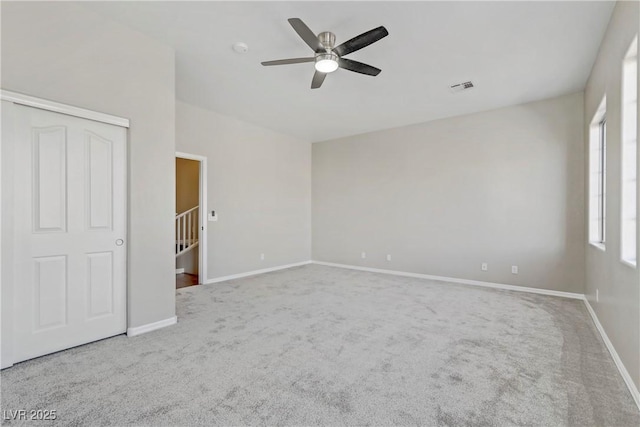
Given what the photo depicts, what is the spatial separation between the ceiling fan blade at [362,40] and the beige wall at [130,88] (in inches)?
73.2

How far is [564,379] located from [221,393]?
240cm

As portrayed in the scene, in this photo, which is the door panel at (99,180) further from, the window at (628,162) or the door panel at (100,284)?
the window at (628,162)

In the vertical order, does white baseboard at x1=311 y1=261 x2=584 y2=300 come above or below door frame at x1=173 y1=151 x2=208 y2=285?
below

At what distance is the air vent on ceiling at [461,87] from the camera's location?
153 inches

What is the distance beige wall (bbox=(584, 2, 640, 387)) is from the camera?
1986mm

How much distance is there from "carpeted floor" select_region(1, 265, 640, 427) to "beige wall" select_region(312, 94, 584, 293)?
4.09 ft

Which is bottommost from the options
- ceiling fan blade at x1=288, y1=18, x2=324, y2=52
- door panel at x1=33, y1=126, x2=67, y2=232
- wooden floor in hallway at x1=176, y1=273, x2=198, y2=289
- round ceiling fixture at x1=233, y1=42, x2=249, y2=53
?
wooden floor in hallway at x1=176, y1=273, x2=198, y2=289

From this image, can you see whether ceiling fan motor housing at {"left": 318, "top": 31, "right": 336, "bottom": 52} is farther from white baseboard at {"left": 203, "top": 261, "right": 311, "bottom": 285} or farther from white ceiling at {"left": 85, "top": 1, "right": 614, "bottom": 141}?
white baseboard at {"left": 203, "top": 261, "right": 311, "bottom": 285}

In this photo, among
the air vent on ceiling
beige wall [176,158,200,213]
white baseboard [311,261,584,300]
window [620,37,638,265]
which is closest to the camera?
window [620,37,638,265]

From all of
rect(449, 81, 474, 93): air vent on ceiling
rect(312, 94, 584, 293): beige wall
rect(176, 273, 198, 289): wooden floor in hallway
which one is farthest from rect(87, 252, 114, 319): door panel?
rect(312, 94, 584, 293): beige wall

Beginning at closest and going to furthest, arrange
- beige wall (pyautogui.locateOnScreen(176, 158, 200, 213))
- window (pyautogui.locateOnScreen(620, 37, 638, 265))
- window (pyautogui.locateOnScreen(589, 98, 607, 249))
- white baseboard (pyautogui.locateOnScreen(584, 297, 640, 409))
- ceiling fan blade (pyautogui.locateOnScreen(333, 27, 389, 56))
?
white baseboard (pyautogui.locateOnScreen(584, 297, 640, 409)), window (pyautogui.locateOnScreen(620, 37, 638, 265)), ceiling fan blade (pyautogui.locateOnScreen(333, 27, 389, 56)), window (pyautogui.locateOnScreen(589, 98, 607, 249)), beige wall (pyautogui.locateOnScreen(176, 158, 200, 213))

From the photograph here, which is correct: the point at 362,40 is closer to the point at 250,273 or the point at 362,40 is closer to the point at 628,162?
the point at 628,162

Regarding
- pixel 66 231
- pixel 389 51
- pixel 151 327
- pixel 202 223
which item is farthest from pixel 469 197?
pixel 66 231

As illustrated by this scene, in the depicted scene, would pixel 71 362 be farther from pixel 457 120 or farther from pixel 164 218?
pixel 457 120
